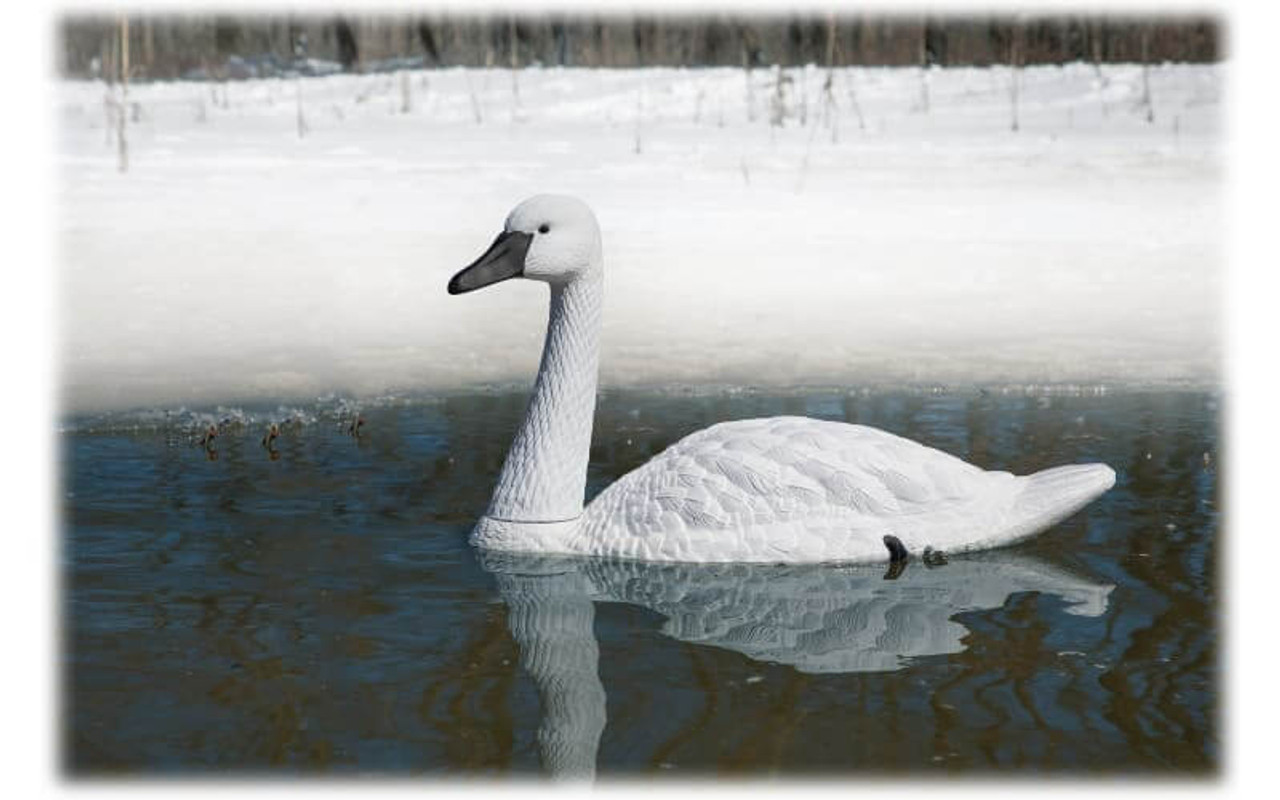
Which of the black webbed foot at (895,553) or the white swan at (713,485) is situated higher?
the white swan at (713,485)

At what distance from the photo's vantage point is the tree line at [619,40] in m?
20.5

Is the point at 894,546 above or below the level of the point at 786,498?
below

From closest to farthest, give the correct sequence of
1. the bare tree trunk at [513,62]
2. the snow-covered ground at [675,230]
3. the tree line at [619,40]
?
the snow-covered ground at [675,230] → the bare tree trunk at [513,62] → the tree line at [619,40]

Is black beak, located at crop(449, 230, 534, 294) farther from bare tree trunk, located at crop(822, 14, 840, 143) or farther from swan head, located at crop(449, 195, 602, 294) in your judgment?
bare tree trunk, located at crop(822, 14, 840, 143)

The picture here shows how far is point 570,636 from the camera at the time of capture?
5742mm

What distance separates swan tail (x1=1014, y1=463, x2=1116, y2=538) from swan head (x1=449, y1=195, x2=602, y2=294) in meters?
1.96

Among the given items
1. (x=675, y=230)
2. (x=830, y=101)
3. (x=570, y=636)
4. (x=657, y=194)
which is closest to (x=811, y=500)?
(x=570, y=636)

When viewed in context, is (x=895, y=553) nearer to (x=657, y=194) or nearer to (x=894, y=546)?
(x=894, y=546)

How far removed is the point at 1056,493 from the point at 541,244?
222cm

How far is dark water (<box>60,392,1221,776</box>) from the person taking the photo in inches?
183

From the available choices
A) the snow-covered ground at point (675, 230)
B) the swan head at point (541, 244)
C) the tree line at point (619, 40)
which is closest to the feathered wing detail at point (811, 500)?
the swan head at point (541, 244)

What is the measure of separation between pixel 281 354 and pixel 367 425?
7.35 ft

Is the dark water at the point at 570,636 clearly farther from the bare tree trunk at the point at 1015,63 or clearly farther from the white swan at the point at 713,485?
the bare tree trunk at the point at 1015,63

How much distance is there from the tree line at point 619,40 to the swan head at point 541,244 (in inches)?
524
